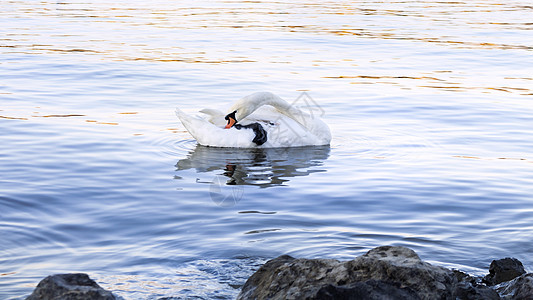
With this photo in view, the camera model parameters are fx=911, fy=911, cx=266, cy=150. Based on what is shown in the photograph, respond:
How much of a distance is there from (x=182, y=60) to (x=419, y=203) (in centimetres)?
1246

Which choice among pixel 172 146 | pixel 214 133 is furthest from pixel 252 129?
pixel 172 146

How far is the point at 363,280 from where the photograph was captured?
222 inches

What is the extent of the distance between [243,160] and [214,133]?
3.05 feet

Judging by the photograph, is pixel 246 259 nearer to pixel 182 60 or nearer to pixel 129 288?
pixel 129 288

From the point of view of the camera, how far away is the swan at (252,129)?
1265 centimetres

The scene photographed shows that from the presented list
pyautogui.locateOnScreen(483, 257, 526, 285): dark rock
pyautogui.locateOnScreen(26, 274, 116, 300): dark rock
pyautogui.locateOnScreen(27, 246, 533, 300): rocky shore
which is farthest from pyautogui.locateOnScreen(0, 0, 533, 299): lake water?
pyautogui.locateOnScreen(26, 274, 116, 300): dark rock

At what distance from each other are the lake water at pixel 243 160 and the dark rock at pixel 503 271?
1.77ft

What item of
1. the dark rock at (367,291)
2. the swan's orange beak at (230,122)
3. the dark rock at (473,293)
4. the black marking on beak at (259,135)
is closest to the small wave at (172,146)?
the swan's orange beak at (230,122)

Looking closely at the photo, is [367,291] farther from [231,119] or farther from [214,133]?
[231,119]

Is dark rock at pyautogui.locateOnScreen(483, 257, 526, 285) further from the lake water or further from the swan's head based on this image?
the swan's head

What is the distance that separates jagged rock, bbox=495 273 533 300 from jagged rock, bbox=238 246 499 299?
1.35ft

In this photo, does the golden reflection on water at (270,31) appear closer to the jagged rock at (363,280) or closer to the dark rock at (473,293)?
the dark rock at (473,293)

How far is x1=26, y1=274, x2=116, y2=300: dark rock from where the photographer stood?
5309 mm

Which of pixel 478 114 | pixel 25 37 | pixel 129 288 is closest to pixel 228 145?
pixel 478 114
